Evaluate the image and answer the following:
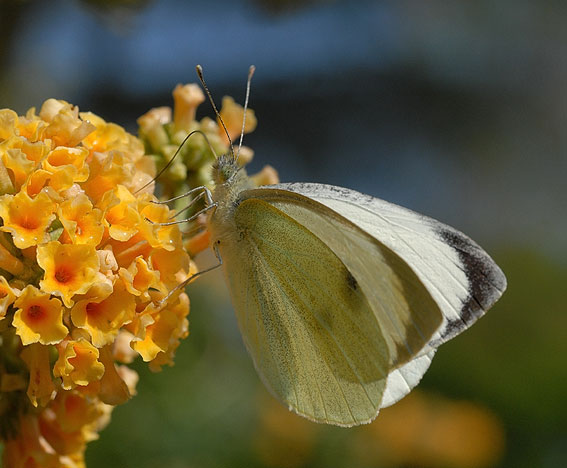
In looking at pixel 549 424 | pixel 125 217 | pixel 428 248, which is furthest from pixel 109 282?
pixel 549 424

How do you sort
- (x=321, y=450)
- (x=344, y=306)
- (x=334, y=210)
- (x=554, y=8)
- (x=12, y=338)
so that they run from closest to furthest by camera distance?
(x=12, y=338) < (x=334, y=210) < (x=344, y=306) < (x=321, y=450) < (x=554, y=8)

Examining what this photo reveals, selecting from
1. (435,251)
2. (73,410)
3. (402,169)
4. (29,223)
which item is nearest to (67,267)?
(29,223)

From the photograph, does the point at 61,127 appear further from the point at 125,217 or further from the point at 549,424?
the point at 549,424

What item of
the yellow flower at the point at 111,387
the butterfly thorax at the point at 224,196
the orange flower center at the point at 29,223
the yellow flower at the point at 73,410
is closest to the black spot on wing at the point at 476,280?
the butterfly thorax at the point at 224,196

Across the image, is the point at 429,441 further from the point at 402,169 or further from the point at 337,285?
the point at 402,169

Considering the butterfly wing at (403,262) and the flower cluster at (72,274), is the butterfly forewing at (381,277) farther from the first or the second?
the flower cluster at (72,274)

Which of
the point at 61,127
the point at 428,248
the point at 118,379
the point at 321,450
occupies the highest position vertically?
the point at 61,127
